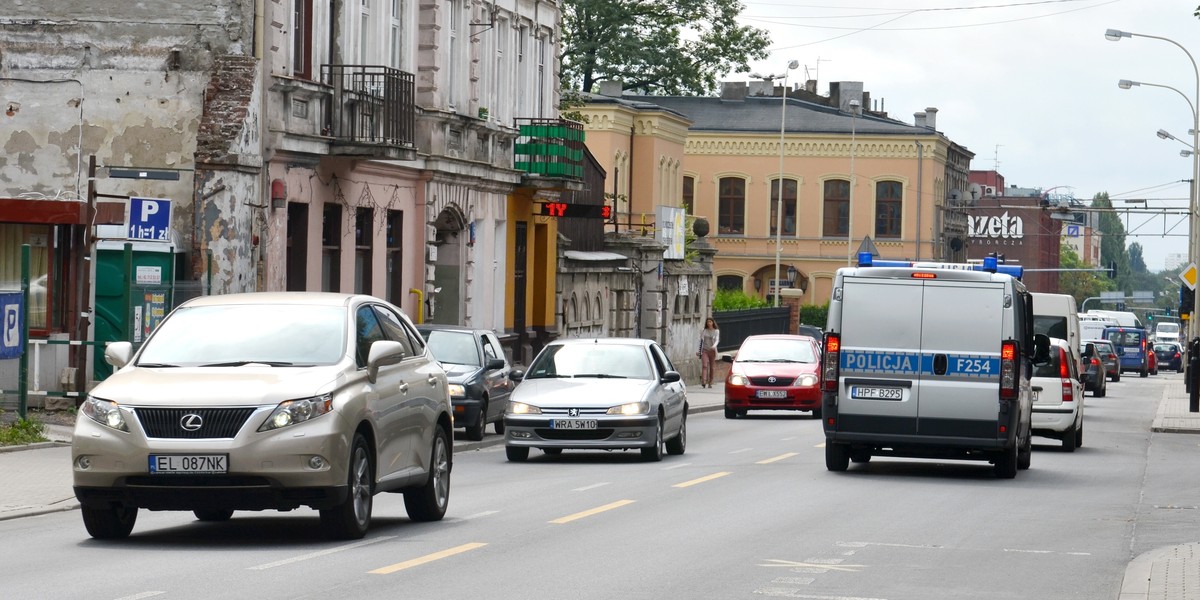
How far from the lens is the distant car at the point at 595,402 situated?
22250mm

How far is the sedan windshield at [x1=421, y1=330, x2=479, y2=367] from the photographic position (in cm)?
2709

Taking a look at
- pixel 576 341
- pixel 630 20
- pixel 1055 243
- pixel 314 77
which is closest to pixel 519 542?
→ pixel 576 341

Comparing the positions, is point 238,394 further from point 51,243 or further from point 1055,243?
point 1055,243

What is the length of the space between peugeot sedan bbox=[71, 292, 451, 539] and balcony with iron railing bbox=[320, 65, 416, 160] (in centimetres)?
1654

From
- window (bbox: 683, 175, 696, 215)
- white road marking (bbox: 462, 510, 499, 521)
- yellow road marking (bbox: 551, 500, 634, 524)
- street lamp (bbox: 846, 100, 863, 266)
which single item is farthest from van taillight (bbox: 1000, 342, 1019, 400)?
window (bbox: 683, 175, 696, 215)

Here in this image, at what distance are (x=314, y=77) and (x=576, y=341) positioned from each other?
840 centimetres

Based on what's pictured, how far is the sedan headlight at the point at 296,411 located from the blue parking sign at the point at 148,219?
13.0 metres

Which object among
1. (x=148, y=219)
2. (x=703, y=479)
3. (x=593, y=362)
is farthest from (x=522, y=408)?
(x=148, y=219)

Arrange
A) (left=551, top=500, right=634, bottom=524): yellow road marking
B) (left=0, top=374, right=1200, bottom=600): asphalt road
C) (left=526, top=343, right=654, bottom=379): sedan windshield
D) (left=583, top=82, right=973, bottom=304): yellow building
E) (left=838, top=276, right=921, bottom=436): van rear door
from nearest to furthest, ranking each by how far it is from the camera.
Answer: (left=0, top=374, right=1200, bottom=600): asphalt road, (left=551, top=500, right=634, bottom=524): yellow road marking, (left=838, top=276, right=921, bottom=436): van rear door, (left=526, top=343, right=654, bottom=379): sedan windshield, (left=583, top=82, right=973, bottom=304): yellow building

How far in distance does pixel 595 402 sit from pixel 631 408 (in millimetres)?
420

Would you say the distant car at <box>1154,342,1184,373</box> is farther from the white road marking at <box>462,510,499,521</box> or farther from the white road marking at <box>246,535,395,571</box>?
the white road marking at <box>246,535,395,571</box>

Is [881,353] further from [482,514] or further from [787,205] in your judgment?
[787,205]

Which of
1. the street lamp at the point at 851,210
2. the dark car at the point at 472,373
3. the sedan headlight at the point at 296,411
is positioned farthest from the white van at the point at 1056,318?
the street lamp at the point at 851,210

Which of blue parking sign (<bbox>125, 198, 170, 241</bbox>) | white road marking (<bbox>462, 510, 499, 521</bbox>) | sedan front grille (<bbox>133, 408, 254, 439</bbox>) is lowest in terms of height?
white road marking (<bbox>462, 510, 499, 521</bbox>)
